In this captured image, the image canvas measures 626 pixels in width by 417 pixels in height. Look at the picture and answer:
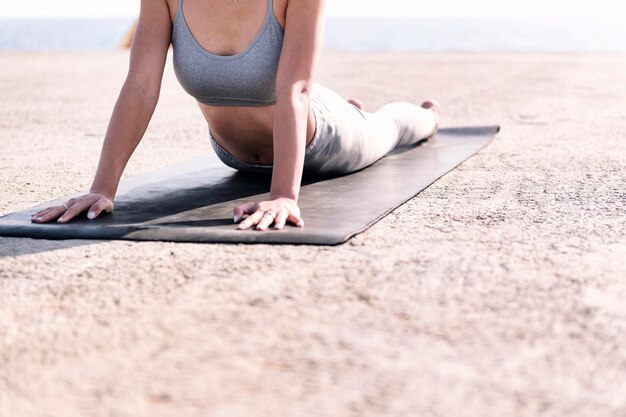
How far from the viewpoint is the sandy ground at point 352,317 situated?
108 cm

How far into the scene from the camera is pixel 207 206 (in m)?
2.20

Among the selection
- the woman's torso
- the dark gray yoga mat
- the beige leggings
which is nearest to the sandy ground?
the dark gray yoga mat

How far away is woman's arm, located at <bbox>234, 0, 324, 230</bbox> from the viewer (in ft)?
6.31

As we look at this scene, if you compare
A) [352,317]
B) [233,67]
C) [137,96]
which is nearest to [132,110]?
[137,96]

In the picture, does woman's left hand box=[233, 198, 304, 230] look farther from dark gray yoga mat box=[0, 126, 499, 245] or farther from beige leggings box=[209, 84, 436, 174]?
beige leggings box=[209, 84, 436, 174]

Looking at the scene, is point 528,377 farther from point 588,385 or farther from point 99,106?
point 99,106

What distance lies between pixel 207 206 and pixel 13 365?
1.05m

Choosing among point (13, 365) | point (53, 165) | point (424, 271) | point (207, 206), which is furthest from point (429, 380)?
point (53, 165)

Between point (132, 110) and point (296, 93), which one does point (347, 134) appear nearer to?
point (296, 93)

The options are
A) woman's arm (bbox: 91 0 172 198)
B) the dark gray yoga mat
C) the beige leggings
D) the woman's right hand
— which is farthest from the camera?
the beige leggings

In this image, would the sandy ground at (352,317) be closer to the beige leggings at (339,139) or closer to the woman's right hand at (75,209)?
the woman's right hand at (75,209)

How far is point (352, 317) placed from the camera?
1.34 meters

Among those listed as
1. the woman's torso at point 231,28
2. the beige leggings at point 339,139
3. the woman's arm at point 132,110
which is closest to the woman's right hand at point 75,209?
the woman's arm at point 132,110

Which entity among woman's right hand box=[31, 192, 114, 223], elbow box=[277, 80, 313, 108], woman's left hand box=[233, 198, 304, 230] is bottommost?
woman's right hand box=[31, 192, 114, 223]
